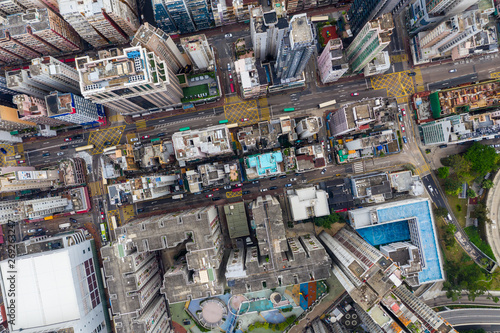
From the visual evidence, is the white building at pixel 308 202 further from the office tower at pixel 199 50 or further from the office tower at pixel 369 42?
the office tower at pixel 199 50

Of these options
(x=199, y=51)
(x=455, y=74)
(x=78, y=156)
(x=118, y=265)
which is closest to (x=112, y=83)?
(x=199, y=51)

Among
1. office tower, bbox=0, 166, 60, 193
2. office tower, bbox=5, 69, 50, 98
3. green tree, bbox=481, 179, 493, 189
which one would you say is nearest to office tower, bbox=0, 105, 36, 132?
office tower, bbox=5, 69, 50, 98

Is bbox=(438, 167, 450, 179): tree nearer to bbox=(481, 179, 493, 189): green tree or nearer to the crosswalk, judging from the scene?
bbox=(481, 179, 493, 189): green tree

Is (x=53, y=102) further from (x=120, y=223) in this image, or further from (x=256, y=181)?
(x=256, y=181)

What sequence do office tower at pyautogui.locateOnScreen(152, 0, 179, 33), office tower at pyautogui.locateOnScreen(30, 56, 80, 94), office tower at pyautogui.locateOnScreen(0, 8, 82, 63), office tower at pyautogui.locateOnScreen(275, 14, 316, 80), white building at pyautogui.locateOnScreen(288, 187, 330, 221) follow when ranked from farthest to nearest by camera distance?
white building at pyautogui.locateOnScreen(288, 187, 330, 221)
office tower at pyautogui.locateOnScreen(0, 8, 82, 63)
office tower at pyautogui.locateOnScreen(152, 0, 179, 33)
office tower at pyautogui.locateOnScreen(30, 56, 80, 94)
office tower at pyautogui.locateOnScreen(275, 14, 316, 80)

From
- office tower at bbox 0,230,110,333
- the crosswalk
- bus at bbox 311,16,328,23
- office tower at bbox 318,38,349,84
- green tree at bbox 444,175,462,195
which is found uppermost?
bus at bbox 311,16,328,23

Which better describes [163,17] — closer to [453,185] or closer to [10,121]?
[10,121]

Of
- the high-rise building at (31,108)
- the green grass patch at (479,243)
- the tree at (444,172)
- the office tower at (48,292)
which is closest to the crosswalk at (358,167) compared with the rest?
the tree at (444,172)
